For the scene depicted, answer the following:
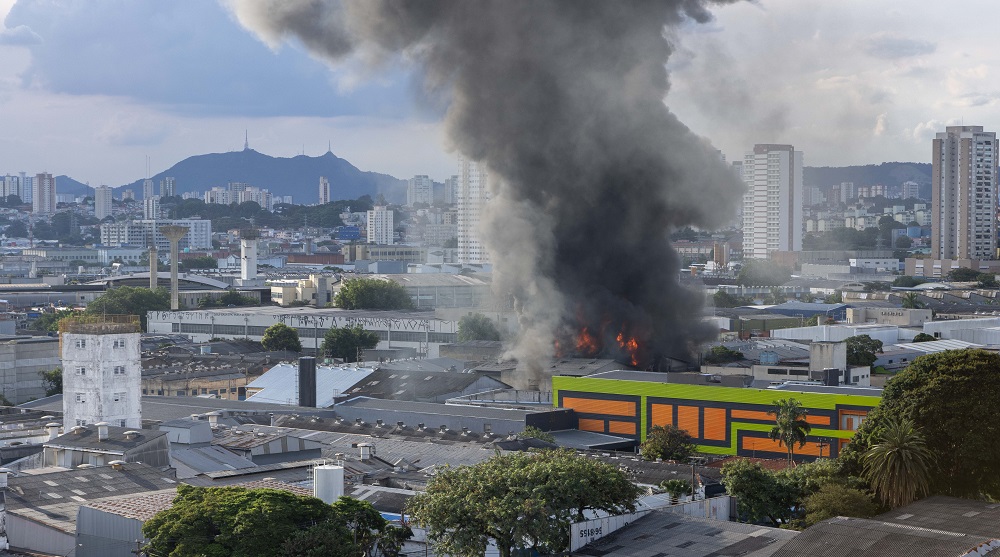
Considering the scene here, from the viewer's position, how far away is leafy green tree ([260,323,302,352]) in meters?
87.4

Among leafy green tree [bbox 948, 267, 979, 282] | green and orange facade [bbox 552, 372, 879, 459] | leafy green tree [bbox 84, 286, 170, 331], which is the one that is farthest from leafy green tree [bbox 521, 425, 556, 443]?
leafy green tree [bbox 948, 267, 979, 282]

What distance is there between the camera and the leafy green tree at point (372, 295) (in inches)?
4461

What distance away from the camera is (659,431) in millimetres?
45312

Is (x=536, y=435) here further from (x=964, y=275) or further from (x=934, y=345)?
(x=964, y=275)

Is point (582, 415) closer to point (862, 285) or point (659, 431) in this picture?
point (659, 431)

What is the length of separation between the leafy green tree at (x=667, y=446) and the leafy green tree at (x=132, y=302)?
6751cm

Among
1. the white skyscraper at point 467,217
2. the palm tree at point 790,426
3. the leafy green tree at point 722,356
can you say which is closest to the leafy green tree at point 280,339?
the leafy green tree at point 722,356

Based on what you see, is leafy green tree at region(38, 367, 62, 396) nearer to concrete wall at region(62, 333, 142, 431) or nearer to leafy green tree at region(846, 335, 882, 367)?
concrete wall at region(62, 333, 142, 431)

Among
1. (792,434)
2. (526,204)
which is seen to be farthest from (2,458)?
(526,204)

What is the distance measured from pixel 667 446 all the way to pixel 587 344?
23.3 metres

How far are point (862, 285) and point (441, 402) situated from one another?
10379cm

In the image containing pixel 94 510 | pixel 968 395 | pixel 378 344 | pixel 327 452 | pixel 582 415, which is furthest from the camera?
pixel 378 344

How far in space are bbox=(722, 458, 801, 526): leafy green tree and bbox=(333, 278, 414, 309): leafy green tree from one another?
82835 millimetres

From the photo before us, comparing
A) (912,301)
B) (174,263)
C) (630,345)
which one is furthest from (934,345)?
(174,263)
